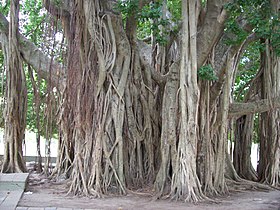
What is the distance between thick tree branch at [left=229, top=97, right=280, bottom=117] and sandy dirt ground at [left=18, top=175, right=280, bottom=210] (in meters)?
1.26

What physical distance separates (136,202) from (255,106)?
8.19ft

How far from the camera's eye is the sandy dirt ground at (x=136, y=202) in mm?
4828

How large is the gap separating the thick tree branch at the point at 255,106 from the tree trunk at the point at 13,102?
324cm

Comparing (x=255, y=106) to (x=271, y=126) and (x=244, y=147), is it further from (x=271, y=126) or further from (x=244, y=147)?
(x=244, y=147)

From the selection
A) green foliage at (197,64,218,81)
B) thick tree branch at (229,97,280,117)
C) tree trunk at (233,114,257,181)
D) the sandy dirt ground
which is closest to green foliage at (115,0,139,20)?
green foliage at (197,64,218,81)

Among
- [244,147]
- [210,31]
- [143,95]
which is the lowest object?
[244,147]

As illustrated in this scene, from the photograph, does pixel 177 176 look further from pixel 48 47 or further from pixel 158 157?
pixel 48 47

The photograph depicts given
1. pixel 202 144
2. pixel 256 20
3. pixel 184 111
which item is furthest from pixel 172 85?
pixel 256 20

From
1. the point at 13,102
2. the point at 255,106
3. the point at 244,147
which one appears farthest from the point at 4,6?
the point at 244,147

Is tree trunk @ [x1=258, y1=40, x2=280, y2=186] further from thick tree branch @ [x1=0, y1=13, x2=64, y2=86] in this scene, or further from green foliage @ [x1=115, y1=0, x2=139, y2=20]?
thick tree branch @ [x1=0, y1=13, x2=64, y2=86]

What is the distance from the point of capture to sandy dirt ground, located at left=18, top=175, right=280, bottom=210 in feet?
15.8

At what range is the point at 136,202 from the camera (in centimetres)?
512

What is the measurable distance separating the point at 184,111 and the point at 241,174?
2702 mm

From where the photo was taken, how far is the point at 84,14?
5.68m
